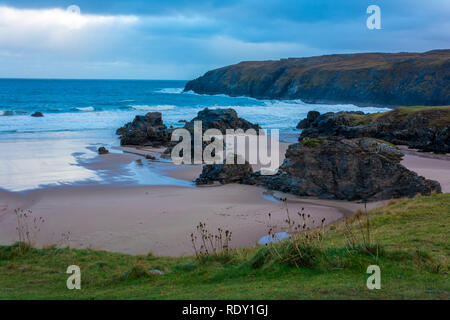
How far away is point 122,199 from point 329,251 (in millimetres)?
10866

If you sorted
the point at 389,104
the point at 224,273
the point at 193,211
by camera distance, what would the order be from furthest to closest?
the point at 389,104, the point at 193,211, the point at 224,273

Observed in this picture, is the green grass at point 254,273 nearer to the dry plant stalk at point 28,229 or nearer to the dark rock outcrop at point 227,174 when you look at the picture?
the dry plant stalk at point 28,229

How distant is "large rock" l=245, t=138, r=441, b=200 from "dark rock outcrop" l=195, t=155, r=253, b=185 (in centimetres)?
245

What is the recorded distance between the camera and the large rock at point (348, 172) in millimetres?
15797

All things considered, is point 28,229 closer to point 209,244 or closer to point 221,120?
point 209,244

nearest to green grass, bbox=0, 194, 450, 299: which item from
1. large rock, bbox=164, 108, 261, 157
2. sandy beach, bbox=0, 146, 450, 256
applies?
sandy beach, bbox=0, 146, 450, 256

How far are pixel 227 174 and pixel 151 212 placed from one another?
575 centimetres

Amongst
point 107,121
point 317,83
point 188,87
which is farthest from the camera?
point 188,87

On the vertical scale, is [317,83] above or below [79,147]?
above

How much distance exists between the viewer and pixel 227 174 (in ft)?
64.2

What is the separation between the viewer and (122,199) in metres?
16.6

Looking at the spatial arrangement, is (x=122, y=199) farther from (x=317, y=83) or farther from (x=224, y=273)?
(x=317, y=83)

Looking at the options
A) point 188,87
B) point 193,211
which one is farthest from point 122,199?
point 188,87

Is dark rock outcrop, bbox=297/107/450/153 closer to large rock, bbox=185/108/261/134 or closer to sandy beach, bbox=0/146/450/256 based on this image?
large rock, bbox=185/108/261/134
